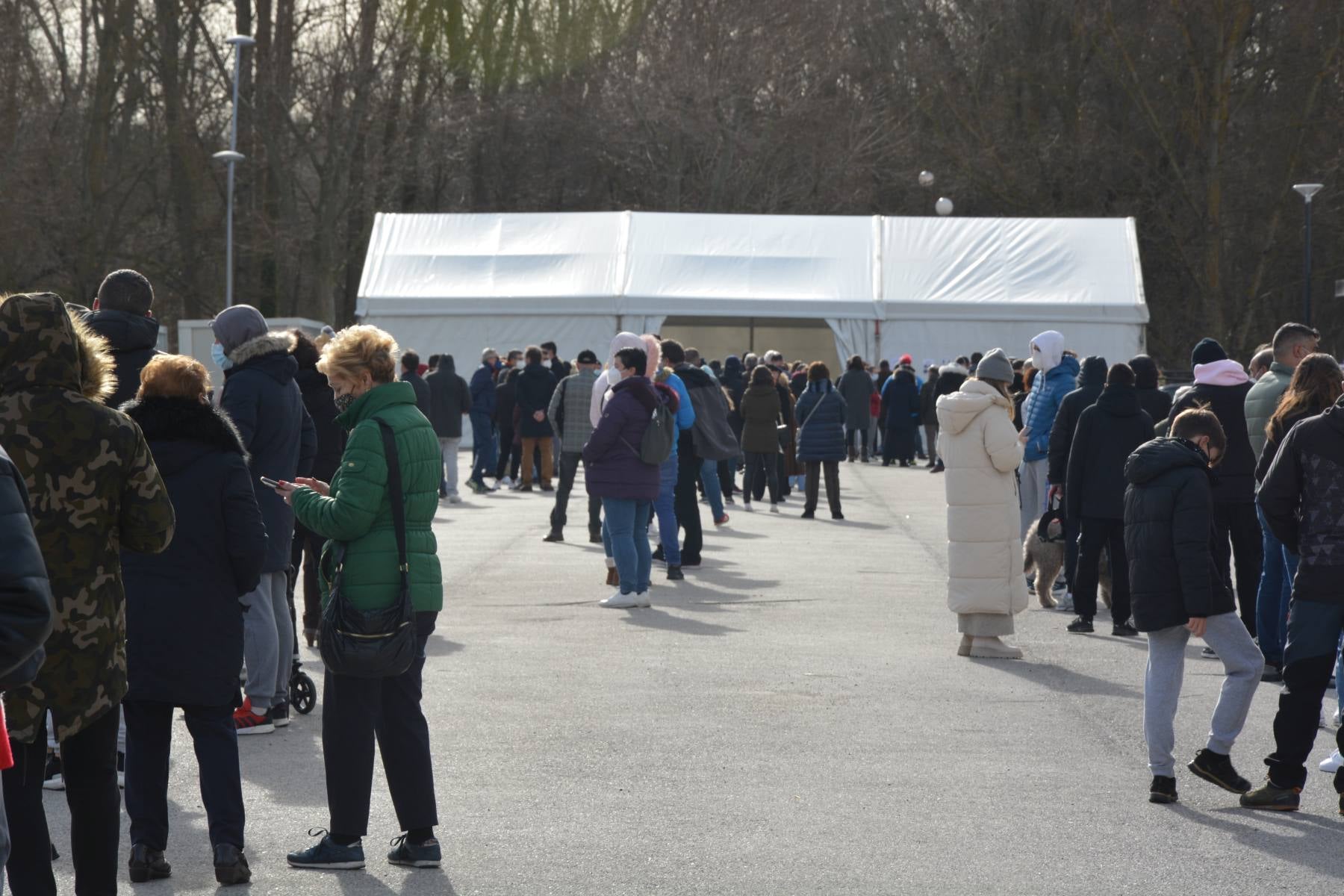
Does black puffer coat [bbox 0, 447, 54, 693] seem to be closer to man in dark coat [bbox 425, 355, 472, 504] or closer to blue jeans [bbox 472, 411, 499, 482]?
man in dark coat [bbox 425, 355, 472, 504]

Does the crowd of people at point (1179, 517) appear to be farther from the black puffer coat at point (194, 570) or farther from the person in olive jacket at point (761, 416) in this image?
the person in olive jacket at point (761, 416)

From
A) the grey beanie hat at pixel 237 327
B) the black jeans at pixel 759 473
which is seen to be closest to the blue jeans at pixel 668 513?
the grey beanie hat at pixel 237 327

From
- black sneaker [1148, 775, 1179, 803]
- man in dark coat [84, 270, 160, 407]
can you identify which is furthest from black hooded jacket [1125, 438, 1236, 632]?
man in dark coat [84, 270, 160, 407]

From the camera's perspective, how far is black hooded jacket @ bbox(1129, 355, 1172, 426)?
37.0ft

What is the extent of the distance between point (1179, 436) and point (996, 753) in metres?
1.48

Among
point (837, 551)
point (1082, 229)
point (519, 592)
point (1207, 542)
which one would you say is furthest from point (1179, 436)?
point (1082, 229)

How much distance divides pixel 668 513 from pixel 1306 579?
7.29 metres

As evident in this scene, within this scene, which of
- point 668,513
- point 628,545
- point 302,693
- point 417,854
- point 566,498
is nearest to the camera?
point 417,854

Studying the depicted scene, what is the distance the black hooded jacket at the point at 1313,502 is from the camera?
19.5ft

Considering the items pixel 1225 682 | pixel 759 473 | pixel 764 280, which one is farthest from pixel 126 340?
pixel 764 280

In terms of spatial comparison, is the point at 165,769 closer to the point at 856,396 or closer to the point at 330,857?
the point at 330,857

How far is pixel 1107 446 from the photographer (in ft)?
34.3

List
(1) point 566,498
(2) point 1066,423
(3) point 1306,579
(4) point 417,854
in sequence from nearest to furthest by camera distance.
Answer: (4) point 417,854 → (3) point 1306,579 → (2) point 1066,423 → (1) point 566,498

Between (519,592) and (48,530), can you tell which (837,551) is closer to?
(519,592)
